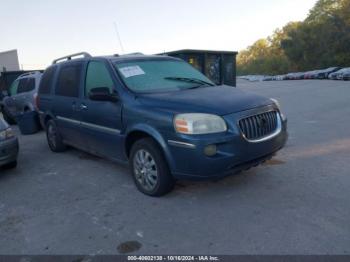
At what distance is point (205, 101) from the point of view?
3996mm

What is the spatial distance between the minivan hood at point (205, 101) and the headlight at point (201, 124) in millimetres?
70

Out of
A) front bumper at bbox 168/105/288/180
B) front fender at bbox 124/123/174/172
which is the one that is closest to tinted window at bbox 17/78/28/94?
front fender at bbox 124/123/174/172

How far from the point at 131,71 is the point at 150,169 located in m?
1.43

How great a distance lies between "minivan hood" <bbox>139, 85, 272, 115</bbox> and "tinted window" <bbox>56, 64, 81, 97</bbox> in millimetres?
1748

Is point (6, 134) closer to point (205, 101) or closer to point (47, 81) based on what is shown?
point (47, 81)

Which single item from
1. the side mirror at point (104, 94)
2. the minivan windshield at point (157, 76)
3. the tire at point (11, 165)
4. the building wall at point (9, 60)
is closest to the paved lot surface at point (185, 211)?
the tire at point (11, 165)

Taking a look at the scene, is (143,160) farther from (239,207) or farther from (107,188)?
(239,207)

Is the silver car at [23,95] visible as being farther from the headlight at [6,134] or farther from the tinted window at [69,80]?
the headlight at [6,134]

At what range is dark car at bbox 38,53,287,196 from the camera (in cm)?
373

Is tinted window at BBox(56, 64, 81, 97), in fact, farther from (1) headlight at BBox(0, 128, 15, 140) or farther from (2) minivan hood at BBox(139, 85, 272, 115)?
(2) minivan hood at BBox(139, 85, 272, 115)

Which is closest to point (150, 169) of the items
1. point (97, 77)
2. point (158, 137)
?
point (158, 137)

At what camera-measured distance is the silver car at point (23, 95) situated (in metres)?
9.96

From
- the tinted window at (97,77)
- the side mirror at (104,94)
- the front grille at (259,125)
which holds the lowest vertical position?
the front grille at (259,125)

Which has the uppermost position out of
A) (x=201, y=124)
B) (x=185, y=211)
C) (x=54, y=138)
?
(x=201, y=124)
